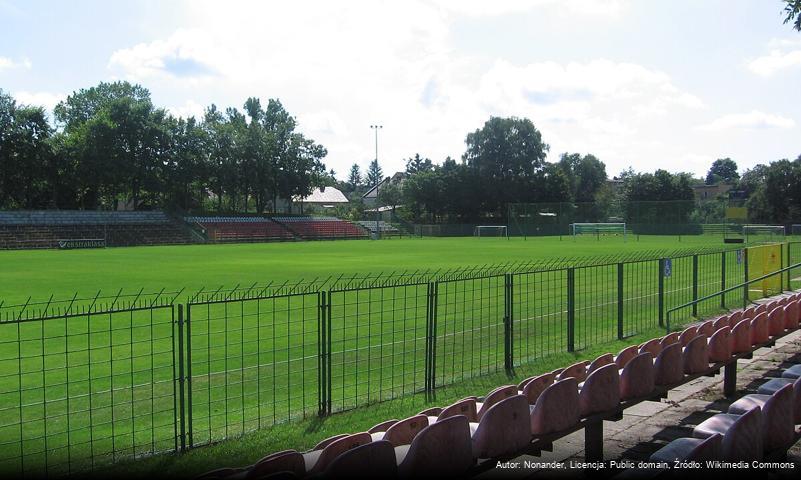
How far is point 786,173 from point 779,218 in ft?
17.6

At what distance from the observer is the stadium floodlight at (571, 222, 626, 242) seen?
66062 millimetres

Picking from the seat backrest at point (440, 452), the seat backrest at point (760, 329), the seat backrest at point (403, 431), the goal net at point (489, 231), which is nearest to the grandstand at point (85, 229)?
the goal net at point (489, 231)

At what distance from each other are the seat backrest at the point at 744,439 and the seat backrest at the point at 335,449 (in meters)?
1.96

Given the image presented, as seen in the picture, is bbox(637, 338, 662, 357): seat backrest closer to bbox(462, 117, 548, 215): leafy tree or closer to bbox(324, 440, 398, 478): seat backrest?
bbox(324, 440, 398, 478): seat backrest

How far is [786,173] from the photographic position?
260 feet

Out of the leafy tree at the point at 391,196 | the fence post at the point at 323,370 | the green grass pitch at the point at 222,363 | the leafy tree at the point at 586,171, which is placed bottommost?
the green grass pitch at the point at 222,363

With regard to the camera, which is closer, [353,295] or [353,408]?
[353,408]

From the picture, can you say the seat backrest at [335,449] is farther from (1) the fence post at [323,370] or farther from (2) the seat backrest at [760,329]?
(2) the seat backrest at [760,329]

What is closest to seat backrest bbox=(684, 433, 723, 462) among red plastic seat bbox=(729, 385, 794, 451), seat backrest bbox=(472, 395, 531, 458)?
red plastic seat bbox=(729, 385, 794, 451)

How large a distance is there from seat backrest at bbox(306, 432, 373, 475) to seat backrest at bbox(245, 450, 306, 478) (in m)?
0.07

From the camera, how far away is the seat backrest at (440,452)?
11.6 ft

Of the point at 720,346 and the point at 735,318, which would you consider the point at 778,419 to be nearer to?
the point at 720,346

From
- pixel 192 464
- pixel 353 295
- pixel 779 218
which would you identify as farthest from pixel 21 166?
pixel 779 218

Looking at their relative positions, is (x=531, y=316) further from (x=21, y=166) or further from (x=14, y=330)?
(x=21, y=166)
